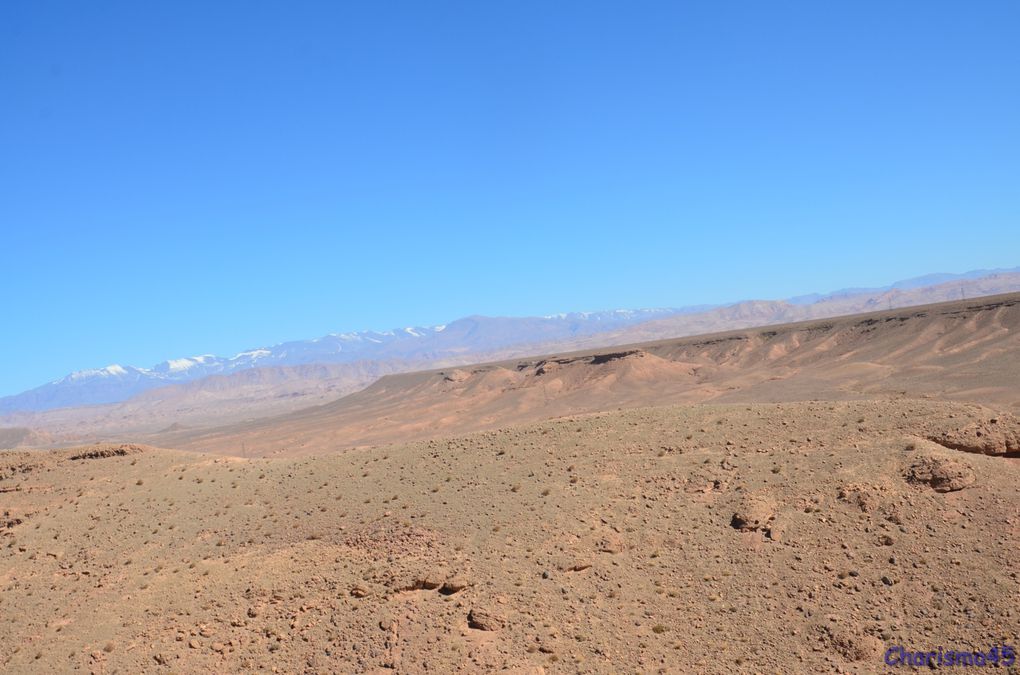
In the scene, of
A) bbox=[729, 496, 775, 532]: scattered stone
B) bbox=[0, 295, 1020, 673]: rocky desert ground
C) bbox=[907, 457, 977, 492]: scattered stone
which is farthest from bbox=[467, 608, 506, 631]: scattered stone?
bbox=[907, 457, 977, 492]: scattered stone

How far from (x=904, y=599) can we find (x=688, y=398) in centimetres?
5119

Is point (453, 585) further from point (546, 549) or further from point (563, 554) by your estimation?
point (563, 554)

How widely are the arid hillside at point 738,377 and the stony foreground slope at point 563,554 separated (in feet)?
93.1

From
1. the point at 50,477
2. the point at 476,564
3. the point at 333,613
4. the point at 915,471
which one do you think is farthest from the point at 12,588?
the point at 915,471

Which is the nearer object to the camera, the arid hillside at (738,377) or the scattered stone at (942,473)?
the scattered stone at (942,473)

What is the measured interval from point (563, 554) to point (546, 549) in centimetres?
42

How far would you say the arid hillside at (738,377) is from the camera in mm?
55312

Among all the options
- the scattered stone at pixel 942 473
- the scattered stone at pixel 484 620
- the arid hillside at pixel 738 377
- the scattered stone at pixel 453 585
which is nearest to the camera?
the scattered stone at pixel 484 620

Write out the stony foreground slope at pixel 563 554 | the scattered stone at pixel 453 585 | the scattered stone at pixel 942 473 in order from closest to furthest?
the stony foreground slope at pixel 563 554, the scattered stone at pixel 453 585, the scattered stone at pixel 942 473

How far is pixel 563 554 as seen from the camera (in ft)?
54.0

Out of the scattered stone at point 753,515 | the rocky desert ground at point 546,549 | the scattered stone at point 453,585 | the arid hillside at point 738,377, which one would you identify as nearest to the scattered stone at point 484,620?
the rocky desert ground at point 546,549

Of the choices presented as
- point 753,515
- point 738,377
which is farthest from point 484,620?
point 738,377

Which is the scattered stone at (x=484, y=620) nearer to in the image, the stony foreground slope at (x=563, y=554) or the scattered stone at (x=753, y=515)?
the stony foreground slope at (x=563, y=554)

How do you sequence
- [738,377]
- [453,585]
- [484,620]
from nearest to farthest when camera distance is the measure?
[484,620]
[453,585]
[738,377]
